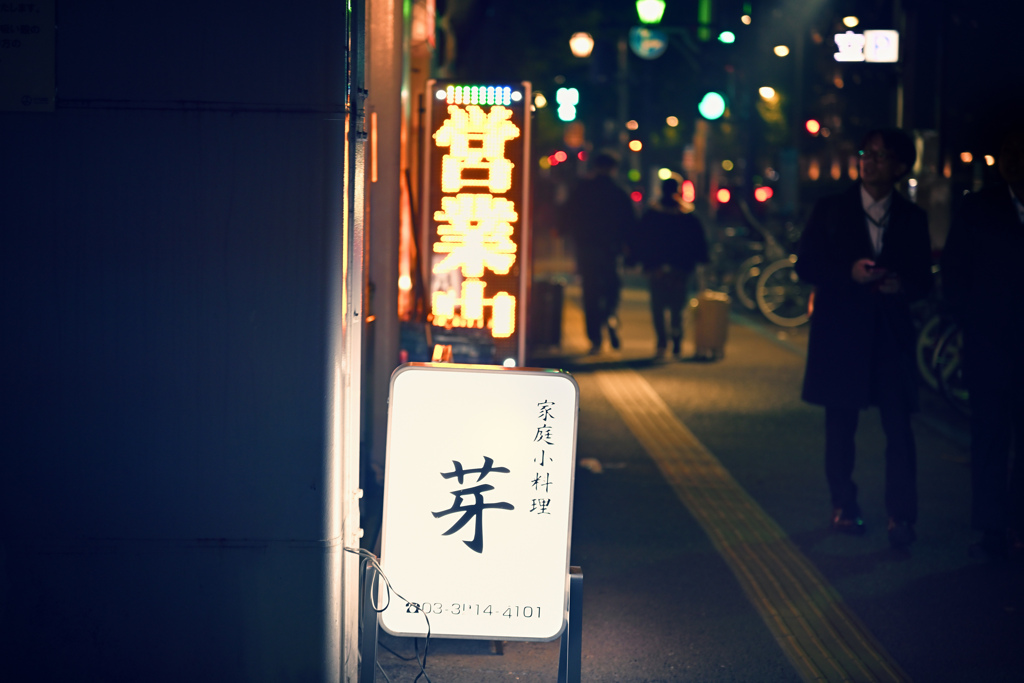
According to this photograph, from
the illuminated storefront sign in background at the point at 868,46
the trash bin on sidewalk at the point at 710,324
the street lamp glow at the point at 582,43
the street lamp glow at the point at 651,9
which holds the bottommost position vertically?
the trash bin on sidewalk at the point at 710,324

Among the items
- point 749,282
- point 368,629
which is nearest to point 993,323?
point 368,629

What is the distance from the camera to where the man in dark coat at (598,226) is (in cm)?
1338

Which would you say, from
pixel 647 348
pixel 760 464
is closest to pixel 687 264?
pixel 647 348

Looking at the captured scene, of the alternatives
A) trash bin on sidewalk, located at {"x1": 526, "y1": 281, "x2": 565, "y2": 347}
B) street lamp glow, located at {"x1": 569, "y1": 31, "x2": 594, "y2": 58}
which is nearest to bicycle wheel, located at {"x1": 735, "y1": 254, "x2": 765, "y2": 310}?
street lamp glow, located at {"x1": 569, "y1": 31, "x2": 594, "y2": 58}

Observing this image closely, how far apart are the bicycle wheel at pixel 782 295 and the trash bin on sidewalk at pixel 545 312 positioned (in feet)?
15.3

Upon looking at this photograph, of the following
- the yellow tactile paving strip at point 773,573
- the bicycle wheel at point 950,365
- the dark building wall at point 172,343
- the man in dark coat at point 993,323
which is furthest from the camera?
the bicycle wheel at point 950,365

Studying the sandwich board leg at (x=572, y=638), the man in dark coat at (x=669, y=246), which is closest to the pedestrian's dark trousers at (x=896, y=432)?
the sandwich board leg at (x=572, y=638)

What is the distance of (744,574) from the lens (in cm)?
576

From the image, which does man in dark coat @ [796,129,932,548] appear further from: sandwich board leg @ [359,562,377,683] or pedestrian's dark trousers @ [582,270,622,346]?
pedestrian's dark trousers @ [582,270,622,346]

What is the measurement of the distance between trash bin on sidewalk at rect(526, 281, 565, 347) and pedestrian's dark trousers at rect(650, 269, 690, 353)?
43.4 inches

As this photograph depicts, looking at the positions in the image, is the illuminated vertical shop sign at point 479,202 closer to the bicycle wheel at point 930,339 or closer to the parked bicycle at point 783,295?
the bicycle wheel at point 930,339

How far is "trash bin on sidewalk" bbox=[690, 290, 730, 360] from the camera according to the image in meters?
13.3

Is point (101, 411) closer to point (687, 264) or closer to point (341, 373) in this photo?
point (341, 373)

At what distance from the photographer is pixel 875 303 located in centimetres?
617
